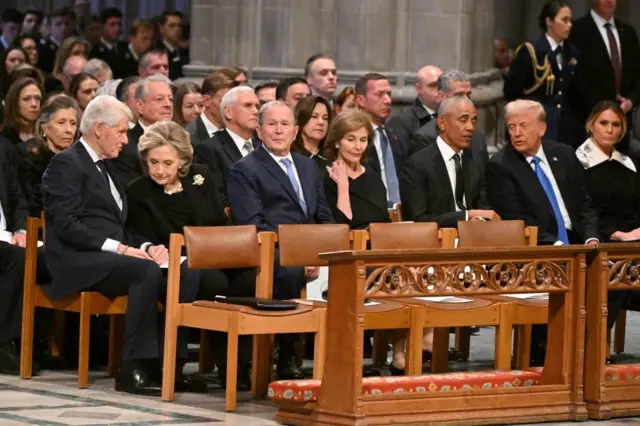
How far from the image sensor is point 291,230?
31.3ft

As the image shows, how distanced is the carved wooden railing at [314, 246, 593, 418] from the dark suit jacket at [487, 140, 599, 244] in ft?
6.23

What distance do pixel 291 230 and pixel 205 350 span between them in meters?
1.00

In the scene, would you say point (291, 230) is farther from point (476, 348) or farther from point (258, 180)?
point (476, 348)

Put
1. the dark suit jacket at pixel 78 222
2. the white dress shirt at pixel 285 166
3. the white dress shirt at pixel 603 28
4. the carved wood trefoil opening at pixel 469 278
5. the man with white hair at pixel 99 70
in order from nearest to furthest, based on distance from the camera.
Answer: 1. the carved wood trefoil opening at pixel 469 278
2. the dark suit jacket at pixel 78 222
3. the white dress shirt at pixel 285 166
4. the man with white hair at pixel 99 70
5. the white dress shirt at pixel 603 28

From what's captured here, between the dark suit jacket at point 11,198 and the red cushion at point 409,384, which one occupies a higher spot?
the dark suit jacket at point 11,198

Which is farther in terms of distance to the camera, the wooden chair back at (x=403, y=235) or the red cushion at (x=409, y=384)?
the wooden chair back at (x=403, y=235)

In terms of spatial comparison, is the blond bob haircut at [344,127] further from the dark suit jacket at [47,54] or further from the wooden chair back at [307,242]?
the dark suit jacket at [47,54]

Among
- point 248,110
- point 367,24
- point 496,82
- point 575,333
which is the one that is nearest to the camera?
point 575,333

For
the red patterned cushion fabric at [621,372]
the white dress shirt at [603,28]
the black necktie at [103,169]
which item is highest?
the white dress shirt at [603,28]

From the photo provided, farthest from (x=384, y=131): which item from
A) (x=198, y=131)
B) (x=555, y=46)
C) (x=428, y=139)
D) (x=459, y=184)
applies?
(x=555, y=46)

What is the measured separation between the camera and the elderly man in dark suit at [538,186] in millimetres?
11023

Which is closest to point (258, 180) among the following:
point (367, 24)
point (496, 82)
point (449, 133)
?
point (449, 133)

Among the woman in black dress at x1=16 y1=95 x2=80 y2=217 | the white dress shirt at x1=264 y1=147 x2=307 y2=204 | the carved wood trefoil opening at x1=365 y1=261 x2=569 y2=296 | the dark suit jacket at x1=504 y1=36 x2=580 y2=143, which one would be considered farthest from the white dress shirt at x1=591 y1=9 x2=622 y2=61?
the carved wood trefoil opening at x1=365 y1=261 x2=569 y2=296

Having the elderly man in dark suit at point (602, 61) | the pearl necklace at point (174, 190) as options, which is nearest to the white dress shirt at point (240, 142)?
the pearl necklace at point (174, 190)
